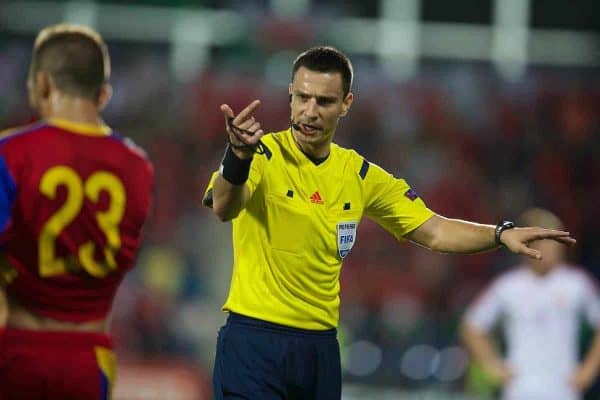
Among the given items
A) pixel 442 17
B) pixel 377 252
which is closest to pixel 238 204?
pixel 377 252

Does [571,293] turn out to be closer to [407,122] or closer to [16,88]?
[407,122]

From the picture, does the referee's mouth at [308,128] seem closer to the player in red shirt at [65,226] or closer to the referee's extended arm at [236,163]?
the referee's extended arm at [236,163]

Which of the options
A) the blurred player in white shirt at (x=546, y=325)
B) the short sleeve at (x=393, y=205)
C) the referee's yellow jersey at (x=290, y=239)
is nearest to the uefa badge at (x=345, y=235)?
the referee's yellow jersey at (x=290, y=239)

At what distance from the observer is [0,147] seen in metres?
3.86

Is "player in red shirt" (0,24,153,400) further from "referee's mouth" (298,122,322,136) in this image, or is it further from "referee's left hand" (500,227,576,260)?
"referee's left hand" (500,227,576,260)

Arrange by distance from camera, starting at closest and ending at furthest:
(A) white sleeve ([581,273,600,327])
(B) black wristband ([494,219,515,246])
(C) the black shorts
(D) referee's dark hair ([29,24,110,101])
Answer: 1. (D) referee's dark hair ([29,24,110,101])
2. (C) the black shorts
3. (B) black wristband ([494,219,515,246])
4. (A) white sleeve ([581,273,600,327])

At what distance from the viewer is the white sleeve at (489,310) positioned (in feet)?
27.1

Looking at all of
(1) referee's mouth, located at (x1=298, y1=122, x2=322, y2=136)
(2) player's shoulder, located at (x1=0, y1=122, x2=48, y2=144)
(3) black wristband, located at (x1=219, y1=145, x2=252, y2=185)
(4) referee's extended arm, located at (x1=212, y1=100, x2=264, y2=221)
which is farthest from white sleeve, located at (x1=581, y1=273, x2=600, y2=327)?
(2) player's shoulder, located at (x1=0, y1=122, x2=48, y2=144)

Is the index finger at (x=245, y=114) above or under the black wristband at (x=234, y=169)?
above

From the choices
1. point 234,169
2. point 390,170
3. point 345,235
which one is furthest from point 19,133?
point 390,170

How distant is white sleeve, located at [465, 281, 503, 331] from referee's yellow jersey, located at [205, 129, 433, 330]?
3785 mm

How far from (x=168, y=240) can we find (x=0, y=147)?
7.92m

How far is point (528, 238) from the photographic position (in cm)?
470

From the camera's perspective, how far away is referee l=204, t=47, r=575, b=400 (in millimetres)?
4445
